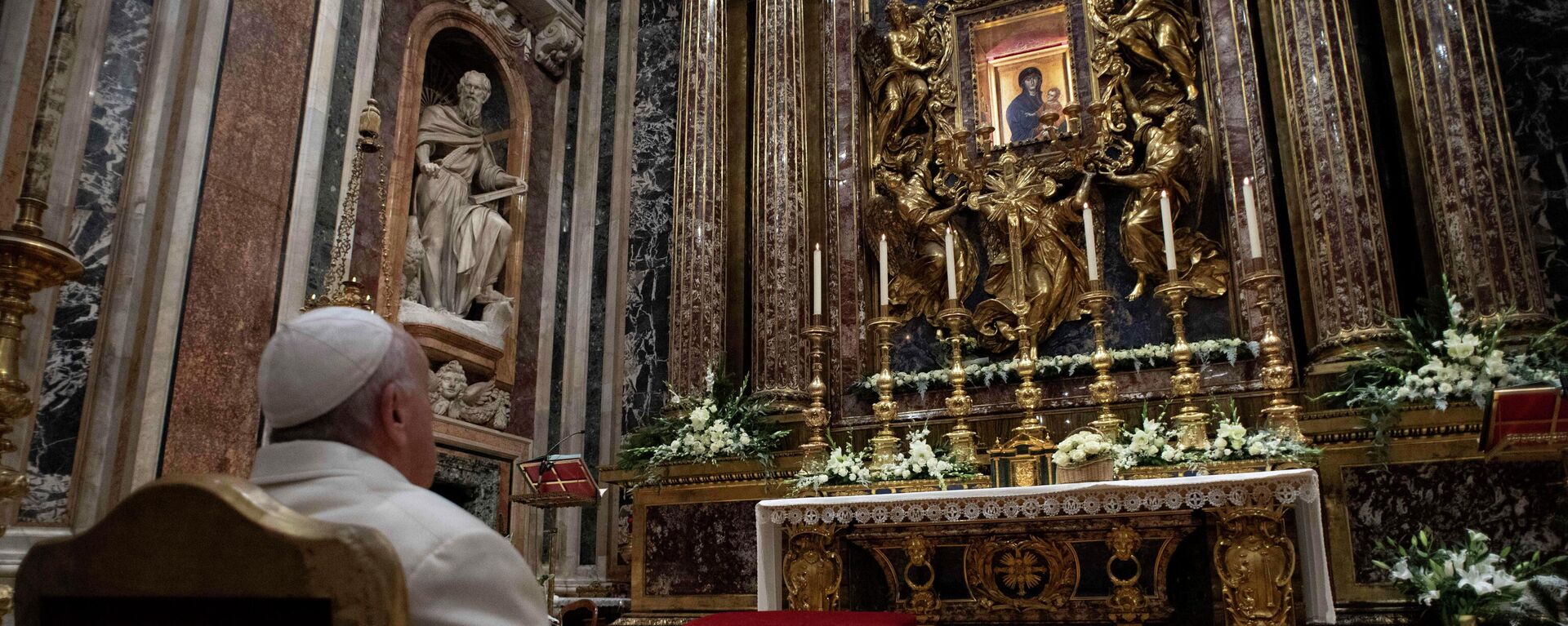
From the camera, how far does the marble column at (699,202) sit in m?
8.23

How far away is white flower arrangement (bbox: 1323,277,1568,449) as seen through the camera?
17.7 feet

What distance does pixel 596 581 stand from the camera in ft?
28.6

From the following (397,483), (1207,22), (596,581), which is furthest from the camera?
(596,581)

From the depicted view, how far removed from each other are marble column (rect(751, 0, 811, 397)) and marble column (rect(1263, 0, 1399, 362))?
3.50m

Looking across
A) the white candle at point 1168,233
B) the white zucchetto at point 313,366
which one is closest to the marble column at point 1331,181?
the white candle at point 1168,233

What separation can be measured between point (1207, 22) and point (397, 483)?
755 centimetres

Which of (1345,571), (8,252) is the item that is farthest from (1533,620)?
(8,252)

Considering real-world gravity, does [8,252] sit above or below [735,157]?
below

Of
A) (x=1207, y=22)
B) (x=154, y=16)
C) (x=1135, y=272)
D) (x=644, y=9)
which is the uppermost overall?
(x=644, y=9)

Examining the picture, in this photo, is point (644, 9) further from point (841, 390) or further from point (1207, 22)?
point (1207, 22)

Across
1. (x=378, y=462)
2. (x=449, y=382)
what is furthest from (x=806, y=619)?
(x=449, y=382)

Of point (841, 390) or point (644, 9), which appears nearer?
point (841, 390)

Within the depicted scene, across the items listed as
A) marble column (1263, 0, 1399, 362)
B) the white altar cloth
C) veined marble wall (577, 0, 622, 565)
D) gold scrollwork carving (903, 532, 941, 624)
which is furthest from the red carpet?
veined marble wall (577, 0, 622, 565)

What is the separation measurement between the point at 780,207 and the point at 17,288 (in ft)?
16.8
